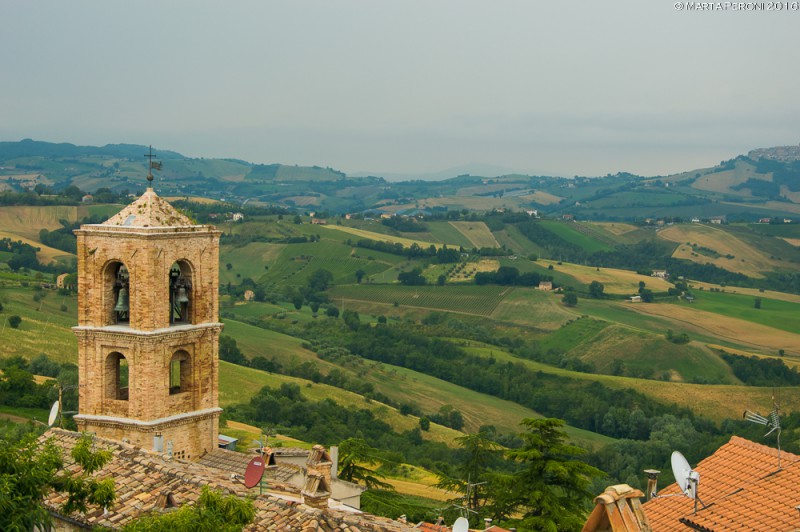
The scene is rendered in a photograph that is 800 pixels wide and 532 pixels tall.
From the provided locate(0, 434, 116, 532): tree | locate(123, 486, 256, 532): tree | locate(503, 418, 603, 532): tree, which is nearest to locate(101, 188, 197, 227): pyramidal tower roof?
locate(0, 434, 116, 532): tree

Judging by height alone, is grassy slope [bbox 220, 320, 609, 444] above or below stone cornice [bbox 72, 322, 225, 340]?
below

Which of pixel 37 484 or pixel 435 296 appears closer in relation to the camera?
pixel 37 484

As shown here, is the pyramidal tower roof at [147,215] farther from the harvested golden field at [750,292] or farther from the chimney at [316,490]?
the harvested golden field at [750,292]

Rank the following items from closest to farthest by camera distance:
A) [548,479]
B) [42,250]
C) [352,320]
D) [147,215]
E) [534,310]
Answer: [147,215], [548,479], [352,320], [42,250], [534,310]

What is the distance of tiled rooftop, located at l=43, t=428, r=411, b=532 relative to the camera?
62.1ft

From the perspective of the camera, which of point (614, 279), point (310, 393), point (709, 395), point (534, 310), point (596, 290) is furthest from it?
point (614, 279)

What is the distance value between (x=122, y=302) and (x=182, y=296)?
1603 mm

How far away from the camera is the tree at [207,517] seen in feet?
55.7

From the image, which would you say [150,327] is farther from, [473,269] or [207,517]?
[473,269]

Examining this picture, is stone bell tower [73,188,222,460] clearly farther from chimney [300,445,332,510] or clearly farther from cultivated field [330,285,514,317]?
cultivated field [330,285,514,317]

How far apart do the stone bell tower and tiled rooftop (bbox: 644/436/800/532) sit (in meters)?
12.9

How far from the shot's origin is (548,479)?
31812mm

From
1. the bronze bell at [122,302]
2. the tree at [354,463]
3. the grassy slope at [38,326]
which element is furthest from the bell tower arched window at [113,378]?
the grassy slope at [38,326]

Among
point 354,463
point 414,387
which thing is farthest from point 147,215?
point 414,387
